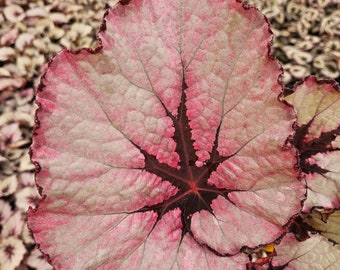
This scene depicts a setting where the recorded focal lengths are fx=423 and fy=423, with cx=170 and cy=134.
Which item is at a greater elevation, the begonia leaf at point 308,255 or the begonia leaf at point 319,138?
the begonia leaf at point 319,138

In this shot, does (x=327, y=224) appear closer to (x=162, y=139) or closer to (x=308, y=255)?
(x=308, y=255)

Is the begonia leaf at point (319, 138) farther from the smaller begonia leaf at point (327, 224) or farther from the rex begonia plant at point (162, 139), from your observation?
the rex begonia plant at point (162, 139)

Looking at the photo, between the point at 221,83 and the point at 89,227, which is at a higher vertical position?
the point at 221,83

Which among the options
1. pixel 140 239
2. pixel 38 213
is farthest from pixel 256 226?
pixel 38 213

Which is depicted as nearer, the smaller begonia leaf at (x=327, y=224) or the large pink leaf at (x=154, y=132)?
the large pink leaf at (x=154, y=132)

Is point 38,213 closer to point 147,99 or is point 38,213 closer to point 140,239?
point 140,239

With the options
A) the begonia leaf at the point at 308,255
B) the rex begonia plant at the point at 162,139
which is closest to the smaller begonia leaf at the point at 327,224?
the begonia leaf at the point at 308,255
